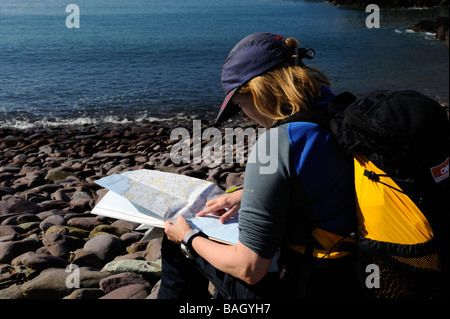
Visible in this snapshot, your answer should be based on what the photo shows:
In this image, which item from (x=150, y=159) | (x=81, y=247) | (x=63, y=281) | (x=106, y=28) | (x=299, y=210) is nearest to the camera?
(x=299, y=210)

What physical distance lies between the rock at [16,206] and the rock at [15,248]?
3.22ft

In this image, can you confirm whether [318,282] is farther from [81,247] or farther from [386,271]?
[81,247]

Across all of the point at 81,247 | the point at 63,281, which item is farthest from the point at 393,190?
the point at 81,247

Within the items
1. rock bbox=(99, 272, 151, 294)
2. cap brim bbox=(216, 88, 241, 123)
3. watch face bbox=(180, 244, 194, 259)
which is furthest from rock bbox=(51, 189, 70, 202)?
cap brim bbox=(216, 88, 241, 123)

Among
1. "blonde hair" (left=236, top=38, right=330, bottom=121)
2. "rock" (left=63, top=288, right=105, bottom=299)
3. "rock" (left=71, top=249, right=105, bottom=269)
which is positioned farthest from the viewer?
"rock" (left=71, top=249, right=105, bottom=269)

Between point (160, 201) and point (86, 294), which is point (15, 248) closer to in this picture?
point (86, 294)

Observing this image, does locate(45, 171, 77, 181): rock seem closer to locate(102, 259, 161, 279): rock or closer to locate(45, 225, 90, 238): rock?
locate(45, 225, 90, 238): rock

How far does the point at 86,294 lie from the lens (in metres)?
2.98

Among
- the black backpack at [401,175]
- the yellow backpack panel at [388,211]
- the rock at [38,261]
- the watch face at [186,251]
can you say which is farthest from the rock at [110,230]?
the yellow backpack panel at [388,211]

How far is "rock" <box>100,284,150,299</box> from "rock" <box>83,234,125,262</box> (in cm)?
57

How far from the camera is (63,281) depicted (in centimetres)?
310

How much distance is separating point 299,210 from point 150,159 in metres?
5.97

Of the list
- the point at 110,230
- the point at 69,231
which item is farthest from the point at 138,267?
the point at 69,231

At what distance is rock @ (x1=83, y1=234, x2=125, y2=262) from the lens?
3587mm
